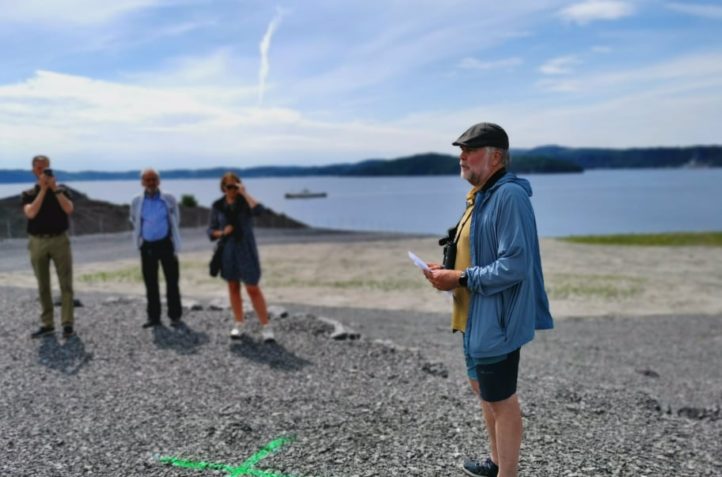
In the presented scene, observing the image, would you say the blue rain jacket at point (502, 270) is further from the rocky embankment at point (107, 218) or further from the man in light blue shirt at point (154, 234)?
the rocky embankment at point (107, 218)

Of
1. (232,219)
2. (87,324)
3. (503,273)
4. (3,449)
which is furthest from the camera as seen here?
(87,324)

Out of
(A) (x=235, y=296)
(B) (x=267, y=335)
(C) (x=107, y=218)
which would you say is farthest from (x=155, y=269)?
(C) (x=107, y=218)

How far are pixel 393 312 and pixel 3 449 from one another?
10604 mm

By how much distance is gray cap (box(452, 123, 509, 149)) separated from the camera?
3703 millimetres

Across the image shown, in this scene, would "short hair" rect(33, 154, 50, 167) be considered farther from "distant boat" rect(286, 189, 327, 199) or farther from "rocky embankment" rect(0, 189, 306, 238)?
"distant boat" rect(286, 189, 327, 199)

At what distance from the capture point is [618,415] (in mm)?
6605

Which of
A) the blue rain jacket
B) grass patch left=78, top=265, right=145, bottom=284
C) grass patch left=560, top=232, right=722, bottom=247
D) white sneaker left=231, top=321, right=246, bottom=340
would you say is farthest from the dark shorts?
grass patch left=560, top=232, right=722, bottom=247

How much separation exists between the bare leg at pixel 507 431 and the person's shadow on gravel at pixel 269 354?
4372 millimetres

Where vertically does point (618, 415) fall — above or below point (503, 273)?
below

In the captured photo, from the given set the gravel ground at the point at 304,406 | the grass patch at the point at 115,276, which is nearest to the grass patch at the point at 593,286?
the gravel ground at the point at 304,406

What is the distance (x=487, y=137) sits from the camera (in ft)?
12.1

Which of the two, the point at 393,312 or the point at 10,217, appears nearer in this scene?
the point at 10,217

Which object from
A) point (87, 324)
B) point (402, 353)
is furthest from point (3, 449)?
point (402, 353)

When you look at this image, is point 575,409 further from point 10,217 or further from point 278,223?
point 278,223
